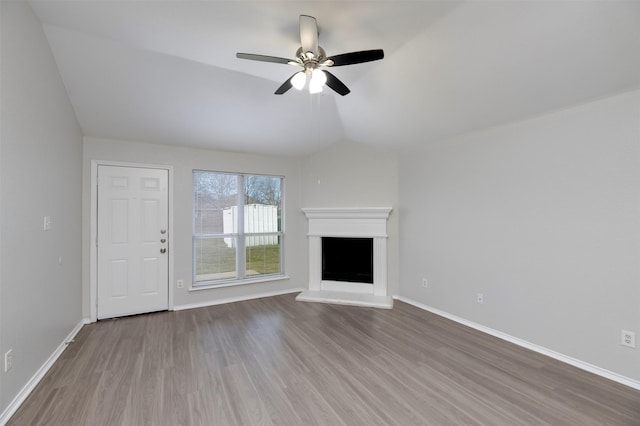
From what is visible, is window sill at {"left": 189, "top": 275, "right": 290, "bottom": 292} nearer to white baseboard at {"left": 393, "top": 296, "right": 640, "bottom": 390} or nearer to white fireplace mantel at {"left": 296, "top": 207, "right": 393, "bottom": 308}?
white fireplace mantel at {"left": 296, "top": 207, "right": 393, "bottom": 308}

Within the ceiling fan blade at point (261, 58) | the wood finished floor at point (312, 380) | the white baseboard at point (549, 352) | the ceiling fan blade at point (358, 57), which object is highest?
the ceiling fan blade at point (261, 58)

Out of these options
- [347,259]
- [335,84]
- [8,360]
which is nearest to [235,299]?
[347,259]

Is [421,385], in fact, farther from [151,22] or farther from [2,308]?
[151,22]

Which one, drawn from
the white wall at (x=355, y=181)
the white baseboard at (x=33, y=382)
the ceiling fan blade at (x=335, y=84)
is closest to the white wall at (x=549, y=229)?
the white wall at (x=355, y=181)

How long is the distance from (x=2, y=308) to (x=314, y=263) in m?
3.55

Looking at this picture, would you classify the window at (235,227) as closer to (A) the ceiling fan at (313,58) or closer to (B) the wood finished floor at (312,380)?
(B) the wood finished floor at (312,380)

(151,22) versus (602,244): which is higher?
(151,22)

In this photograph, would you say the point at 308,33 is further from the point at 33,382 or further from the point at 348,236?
the point at 33,382

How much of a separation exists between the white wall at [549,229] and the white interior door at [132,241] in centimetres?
379

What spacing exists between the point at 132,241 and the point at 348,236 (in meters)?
3.12

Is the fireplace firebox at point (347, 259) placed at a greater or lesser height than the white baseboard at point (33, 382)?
greater

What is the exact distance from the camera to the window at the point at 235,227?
4.20 metres

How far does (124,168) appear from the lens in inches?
143

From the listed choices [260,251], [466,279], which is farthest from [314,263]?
[466,279]
